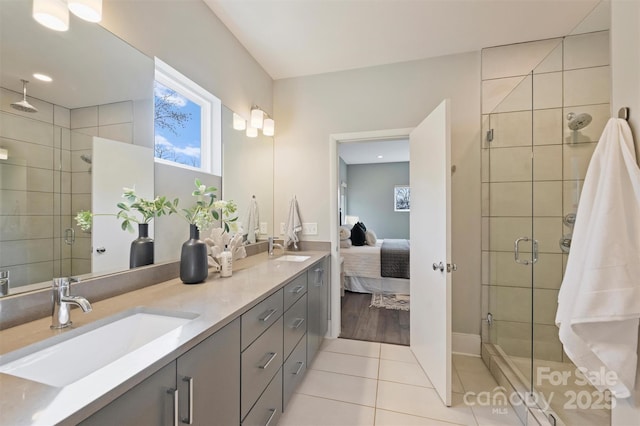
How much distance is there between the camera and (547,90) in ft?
6.11

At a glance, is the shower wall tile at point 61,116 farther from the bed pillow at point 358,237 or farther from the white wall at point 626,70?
the bed pillow at point 358,237

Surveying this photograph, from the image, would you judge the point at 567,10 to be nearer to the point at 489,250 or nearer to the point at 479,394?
the point at 489,250

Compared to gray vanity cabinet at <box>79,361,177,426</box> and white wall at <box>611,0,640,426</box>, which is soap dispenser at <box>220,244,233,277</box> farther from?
white wall at <box>611,0,640,426</box>

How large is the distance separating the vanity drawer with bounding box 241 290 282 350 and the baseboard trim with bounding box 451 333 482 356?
5.93 feet

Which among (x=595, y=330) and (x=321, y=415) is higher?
(x=595, y=330)

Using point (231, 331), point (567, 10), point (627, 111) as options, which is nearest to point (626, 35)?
point (627, 111)

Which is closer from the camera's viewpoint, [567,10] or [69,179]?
[69,179]

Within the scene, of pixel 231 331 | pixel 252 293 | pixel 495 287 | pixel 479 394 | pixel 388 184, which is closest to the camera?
pixel 231 331

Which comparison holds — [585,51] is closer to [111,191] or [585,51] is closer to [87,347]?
[111,191]

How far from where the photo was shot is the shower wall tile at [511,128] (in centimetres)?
199

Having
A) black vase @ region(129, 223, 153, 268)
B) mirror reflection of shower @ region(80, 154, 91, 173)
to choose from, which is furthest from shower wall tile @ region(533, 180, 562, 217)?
mirror reflection of shower @ region(80, 154, 91, 173)

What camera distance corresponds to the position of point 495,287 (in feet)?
7.13

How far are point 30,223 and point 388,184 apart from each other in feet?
22.1

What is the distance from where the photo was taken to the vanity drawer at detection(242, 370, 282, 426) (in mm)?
1102
